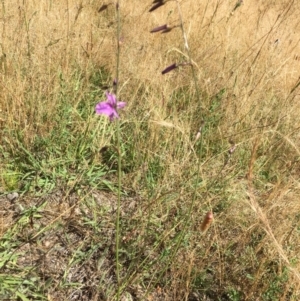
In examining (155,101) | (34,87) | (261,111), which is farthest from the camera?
(261,111)

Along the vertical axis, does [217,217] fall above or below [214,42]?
below

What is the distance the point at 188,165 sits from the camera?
183 cm

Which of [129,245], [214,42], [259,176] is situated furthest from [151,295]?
[214,42]

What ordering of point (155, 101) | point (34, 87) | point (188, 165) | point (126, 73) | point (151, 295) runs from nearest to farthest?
point (151, 295)
point (188, 165)
point (34, 87)
point (155, 101)
point (126, 73)

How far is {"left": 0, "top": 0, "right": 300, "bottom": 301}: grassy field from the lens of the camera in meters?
1.40

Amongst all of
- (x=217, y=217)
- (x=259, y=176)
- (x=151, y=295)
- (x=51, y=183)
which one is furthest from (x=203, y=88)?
(x=151, y=295)

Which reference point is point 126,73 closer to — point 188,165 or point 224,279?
point 188,165

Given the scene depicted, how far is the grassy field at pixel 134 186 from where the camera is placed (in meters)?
1.40

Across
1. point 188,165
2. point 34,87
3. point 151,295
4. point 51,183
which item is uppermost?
point 34,87

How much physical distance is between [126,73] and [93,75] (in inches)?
10.8

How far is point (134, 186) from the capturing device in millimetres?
1846

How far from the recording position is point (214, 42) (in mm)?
3182

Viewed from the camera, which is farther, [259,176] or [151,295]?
[259,176]

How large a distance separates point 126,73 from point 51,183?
120 cm
